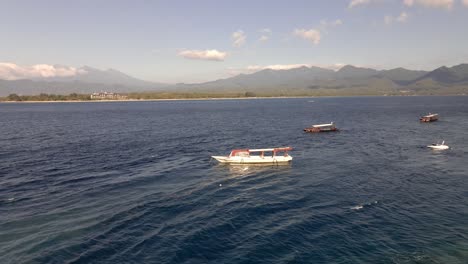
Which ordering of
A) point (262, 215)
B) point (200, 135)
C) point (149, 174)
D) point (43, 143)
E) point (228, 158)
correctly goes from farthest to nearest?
point (200, 135) < point (43, 143) < point (228, 158) < point (149, 174) < point (262, 215)

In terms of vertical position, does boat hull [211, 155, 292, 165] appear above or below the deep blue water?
above

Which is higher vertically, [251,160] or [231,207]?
[251,160]

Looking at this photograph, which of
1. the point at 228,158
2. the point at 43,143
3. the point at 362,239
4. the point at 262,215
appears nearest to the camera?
the point at 362,239

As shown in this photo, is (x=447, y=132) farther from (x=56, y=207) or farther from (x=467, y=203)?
(x=56, y=207)

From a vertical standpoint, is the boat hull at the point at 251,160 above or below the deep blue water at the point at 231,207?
above

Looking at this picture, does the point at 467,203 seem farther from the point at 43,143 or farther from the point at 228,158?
the point at 43,143

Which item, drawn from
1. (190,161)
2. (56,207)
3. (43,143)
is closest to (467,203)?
(190,161)

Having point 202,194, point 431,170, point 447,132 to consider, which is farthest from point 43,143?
point 447,132

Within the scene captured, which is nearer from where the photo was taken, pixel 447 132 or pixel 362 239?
pixel 362 239

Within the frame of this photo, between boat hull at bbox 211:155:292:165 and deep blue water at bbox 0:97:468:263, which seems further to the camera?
boat hull at bbox 211:155:292:165

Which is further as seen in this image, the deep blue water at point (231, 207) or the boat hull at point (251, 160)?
the boat hull at point (251, 160)

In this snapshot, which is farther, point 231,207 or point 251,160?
point 251,160
